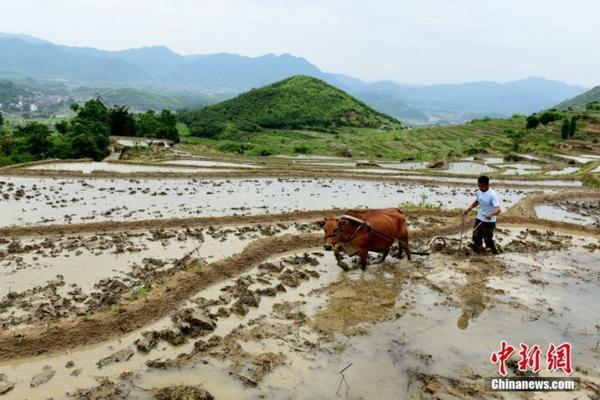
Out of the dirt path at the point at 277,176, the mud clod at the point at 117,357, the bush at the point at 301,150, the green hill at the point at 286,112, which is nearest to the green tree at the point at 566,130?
the dirt path at the point at 277,176

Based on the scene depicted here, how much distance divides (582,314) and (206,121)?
272 ft

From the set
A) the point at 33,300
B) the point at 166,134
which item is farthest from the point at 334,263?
the point at 166,134

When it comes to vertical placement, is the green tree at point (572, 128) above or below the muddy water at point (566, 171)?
above

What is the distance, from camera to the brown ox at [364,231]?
9.31 meters

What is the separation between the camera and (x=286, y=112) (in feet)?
279

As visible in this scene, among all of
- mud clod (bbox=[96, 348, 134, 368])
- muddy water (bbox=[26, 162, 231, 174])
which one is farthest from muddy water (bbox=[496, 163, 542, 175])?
mud clod (bbox=[96, 348, 134, 368])

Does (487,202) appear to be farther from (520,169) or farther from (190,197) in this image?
(520,169)

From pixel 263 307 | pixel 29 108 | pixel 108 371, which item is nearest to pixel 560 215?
pixel 263 307

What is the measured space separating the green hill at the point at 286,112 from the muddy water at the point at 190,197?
54.4 metres

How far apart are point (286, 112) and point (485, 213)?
253 feet

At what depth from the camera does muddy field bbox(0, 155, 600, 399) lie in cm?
584

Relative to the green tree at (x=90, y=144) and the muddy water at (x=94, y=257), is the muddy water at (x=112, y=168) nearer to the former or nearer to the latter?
the green tree at (x=90, y=144)

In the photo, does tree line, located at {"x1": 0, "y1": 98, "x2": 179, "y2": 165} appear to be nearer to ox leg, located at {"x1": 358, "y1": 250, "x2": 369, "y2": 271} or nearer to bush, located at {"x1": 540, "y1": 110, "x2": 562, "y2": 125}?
ox leg, located at {"x1": 358, "y1": 250, "x2": 369, "y2": 271}

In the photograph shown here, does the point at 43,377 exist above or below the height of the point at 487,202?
below
